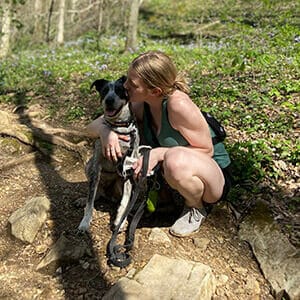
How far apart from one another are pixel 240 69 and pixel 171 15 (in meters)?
14.2

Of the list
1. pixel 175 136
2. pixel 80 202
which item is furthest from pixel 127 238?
pixel 175 136

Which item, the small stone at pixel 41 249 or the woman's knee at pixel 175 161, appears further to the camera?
the small stone at pixel 41 249

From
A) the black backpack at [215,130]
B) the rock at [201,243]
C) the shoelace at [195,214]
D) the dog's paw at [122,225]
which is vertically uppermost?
the black backpack at [215,130]

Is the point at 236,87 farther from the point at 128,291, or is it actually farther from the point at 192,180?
the point at 128,291

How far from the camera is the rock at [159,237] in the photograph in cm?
314

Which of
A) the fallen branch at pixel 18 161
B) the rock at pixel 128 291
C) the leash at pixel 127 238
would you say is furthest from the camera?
the fallen branch at pixel 18 161

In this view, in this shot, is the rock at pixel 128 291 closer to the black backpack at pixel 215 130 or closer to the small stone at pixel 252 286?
the small stone at pixel 252 286

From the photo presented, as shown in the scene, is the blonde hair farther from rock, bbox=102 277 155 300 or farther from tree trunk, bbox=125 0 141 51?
tree trunk, bbox=125 0 141 51

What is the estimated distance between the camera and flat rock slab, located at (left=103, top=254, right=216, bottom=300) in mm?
2486

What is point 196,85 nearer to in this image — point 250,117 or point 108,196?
point 250,117

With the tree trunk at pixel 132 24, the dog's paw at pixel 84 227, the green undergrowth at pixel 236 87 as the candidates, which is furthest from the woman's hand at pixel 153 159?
the tree trunk at pixel 132 24

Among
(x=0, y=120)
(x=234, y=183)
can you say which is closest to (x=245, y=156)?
(x=234, y=183)

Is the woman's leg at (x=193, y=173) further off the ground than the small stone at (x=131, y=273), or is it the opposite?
the woman's leg at (x=193, y=173)

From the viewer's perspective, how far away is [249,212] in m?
3.46
